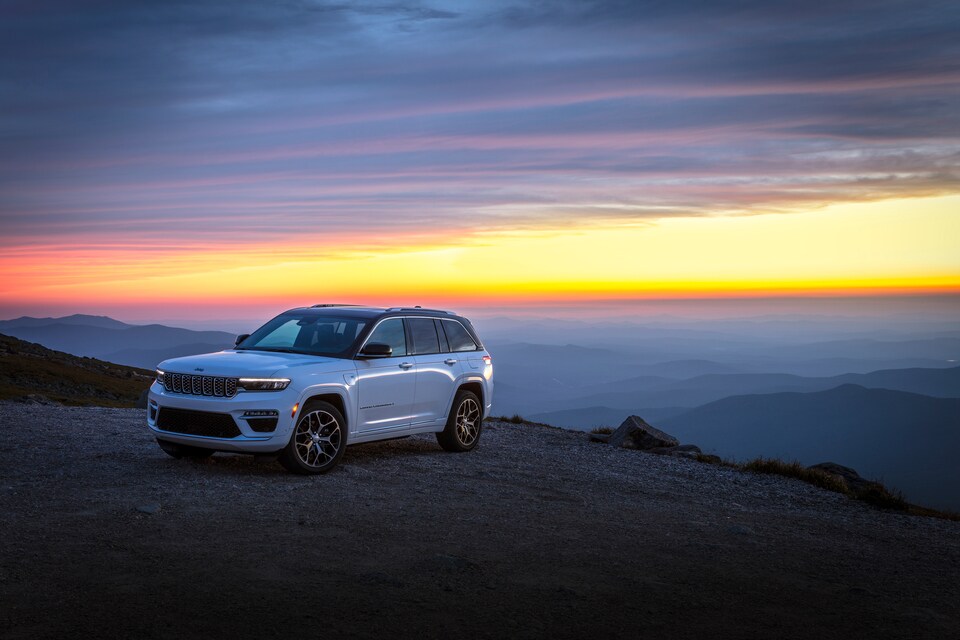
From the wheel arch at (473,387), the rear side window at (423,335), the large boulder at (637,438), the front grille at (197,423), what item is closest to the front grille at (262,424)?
the front grille at (197,423)

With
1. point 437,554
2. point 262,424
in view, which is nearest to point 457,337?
point 262,424

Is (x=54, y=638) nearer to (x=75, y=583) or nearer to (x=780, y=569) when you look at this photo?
(x=75, y=583)

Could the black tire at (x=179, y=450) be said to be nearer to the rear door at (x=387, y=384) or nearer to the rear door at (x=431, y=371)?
the rear door at (x=387, y=384)

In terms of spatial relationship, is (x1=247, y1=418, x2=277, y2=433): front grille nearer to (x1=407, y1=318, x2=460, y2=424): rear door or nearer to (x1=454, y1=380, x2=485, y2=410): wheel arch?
(x1=407, y1=318, x2=460, y2=424): rear door

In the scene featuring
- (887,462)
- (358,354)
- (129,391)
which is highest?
(358,354)

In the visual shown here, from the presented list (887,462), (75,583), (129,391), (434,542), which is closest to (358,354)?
(434,542)

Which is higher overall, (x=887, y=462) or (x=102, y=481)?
(x=102, y=481)

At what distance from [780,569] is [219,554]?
4870 mm

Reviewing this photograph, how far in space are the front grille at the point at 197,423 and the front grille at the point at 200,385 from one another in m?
0.25

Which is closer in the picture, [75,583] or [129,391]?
[75,583]

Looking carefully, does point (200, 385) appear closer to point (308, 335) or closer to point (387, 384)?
point (308, 335)

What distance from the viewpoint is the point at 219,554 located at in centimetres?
738

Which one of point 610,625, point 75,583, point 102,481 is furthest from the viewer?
point 102,481

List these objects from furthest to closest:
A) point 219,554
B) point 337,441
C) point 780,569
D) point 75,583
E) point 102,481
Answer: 1. point 337,441
2. point 102,481
3. point 780,569
4. point 219,554
5. point 75,583
